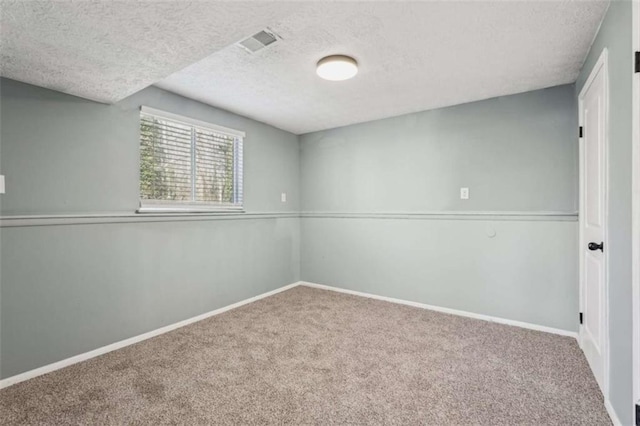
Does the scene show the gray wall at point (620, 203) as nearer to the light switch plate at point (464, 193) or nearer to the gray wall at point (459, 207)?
the gray wall at point (459, 207)

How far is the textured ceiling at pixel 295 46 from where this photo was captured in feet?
4.82

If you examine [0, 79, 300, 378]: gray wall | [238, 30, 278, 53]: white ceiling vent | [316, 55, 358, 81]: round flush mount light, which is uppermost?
[238, 30, 278, 53]: white ceiling vent

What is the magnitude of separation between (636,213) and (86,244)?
132 inches

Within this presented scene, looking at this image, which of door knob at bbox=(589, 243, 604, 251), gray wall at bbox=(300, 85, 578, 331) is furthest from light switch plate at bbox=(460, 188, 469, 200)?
door knob at bbox=(589, 243, 604, 251)

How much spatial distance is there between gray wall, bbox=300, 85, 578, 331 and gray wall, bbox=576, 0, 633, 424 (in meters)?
1.19

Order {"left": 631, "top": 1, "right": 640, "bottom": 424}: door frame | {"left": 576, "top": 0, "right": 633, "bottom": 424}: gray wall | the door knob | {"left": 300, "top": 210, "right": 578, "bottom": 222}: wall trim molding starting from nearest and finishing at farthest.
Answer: {"left": 631, "top": 1, "right": 640, "bottom": 424}: door frame, {"left": 576, "top": 0, "right": 633, "bottom": 424}: gray wall, the door knob, {"left": 300, "top": 210, "right": 578, "bottom": 222}: wall trim molding

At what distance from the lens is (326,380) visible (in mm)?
2004

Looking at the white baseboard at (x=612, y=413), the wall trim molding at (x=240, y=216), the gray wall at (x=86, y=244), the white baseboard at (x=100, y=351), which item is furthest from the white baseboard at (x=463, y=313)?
the gray wall at (x=86, y=244)

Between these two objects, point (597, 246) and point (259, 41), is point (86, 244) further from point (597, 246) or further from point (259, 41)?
point (597, 246)

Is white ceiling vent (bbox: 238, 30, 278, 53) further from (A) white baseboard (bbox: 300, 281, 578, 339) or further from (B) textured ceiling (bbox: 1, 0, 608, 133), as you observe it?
(A) white baseboard (bbox: 300, 281, 578, 339)

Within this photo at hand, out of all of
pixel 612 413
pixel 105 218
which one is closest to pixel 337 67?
pixel 105 218

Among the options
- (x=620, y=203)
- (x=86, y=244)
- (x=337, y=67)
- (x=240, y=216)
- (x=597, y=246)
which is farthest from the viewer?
(x=240, y=216)

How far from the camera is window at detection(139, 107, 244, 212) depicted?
109 inches

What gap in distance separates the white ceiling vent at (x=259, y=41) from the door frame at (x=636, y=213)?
181 cm
